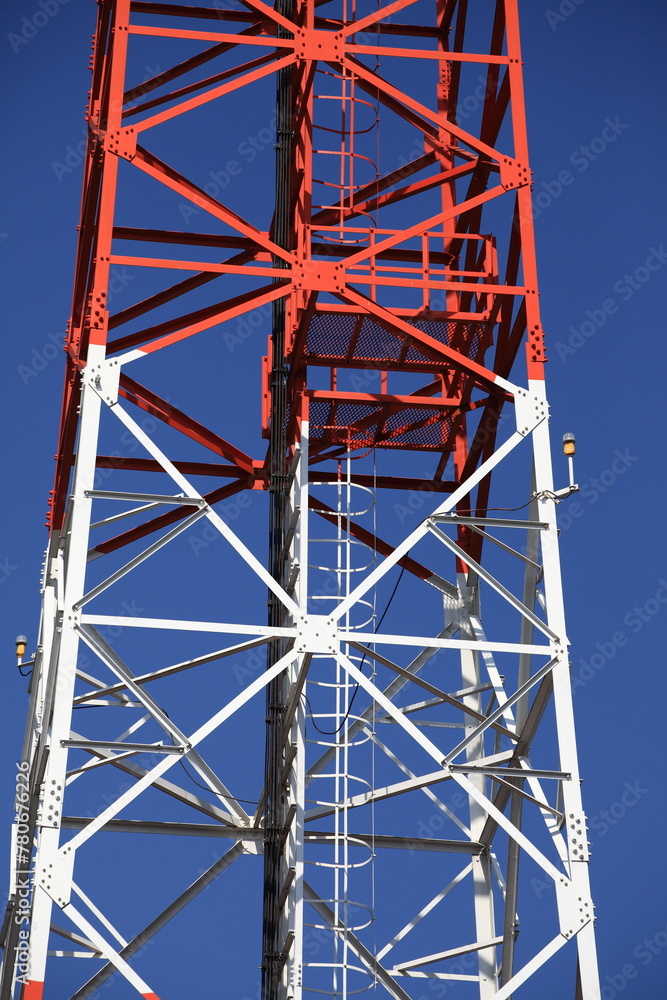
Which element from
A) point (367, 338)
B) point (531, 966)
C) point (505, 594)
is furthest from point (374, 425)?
point (531, 966)

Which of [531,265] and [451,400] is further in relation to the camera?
[451,400]

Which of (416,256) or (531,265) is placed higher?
(416,256)

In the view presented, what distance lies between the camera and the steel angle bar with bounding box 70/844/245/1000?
2372 cm

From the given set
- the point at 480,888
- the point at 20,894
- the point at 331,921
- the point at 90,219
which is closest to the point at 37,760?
the point at 20,894

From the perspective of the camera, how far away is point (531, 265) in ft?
77.0

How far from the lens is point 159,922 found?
81.4 feet

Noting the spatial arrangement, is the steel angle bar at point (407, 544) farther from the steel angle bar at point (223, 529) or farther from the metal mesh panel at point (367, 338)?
the metal mesh panel at point (367, 338)

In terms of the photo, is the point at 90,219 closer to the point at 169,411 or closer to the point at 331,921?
the point at 169,411

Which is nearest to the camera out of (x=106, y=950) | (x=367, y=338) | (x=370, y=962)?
Answer: (x=106, y=950)

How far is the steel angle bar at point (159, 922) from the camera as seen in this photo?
2372 centimetres

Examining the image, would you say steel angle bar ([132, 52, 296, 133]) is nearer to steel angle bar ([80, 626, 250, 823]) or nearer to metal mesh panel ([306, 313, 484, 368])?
metal mesh panel ([306, 313, 484, 368])

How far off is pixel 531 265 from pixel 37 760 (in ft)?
34.0

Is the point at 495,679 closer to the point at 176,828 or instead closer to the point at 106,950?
the point at 176,828

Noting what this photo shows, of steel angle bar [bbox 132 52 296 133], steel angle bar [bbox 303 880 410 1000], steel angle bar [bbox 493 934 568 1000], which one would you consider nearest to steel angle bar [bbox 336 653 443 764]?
steel angle bar [bbox 493 934 568 1000]
